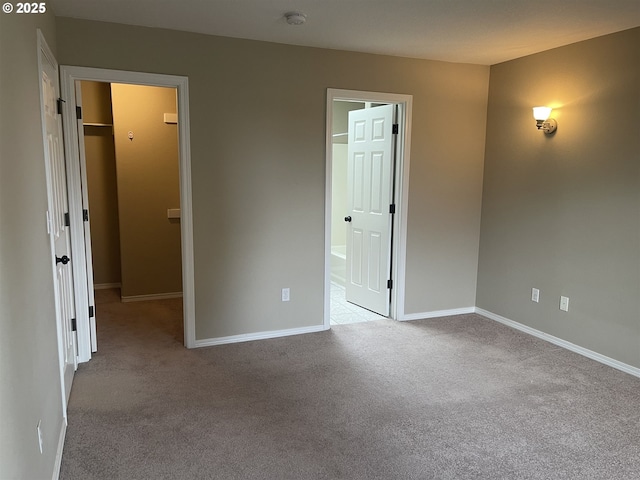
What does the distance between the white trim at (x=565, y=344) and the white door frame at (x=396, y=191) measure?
912mm

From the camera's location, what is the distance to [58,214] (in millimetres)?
2922

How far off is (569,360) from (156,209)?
13.6ft

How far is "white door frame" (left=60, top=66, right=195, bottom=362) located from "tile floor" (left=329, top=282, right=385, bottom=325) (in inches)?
57.6

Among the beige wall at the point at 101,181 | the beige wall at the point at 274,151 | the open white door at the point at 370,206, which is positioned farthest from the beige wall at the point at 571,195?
the beige wall at the point at 101,181

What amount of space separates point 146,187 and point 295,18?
8.96 ft

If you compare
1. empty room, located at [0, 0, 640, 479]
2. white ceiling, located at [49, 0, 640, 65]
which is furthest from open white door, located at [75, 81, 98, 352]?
white ceiling, located at [49, 0, 640, 65]

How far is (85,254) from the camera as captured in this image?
3404 millimetres

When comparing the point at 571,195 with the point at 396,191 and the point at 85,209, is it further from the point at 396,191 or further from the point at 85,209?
the point at 85,209

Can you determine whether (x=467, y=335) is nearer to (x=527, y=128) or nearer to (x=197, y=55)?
(x=527, y=128)

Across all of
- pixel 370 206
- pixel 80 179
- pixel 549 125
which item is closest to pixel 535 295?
pixel 549 125

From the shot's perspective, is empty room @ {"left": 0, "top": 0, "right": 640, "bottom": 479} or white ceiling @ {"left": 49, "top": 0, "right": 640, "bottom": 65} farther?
white ceiling @ {"left": 49, "top": 0, "right": 640, "bottom": 65}

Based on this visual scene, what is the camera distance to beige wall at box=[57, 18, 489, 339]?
346cm

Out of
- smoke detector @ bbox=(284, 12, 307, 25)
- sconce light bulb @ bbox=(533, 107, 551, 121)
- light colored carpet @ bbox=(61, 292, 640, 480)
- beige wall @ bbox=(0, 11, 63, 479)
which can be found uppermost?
smoke detector @ bbox=(284, 12, 307, 25)

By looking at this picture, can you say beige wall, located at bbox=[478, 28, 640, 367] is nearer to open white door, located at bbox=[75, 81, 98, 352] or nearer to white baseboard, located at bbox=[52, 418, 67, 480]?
open white door, located at bbox=[75, 81, 98, 352]
